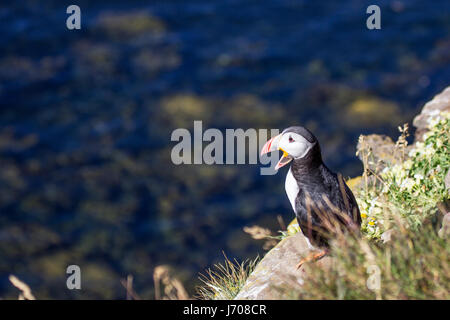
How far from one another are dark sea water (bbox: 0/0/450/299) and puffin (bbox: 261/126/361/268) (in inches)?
169

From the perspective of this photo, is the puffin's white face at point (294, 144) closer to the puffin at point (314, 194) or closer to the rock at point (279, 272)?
the puffin at point (314, 194)

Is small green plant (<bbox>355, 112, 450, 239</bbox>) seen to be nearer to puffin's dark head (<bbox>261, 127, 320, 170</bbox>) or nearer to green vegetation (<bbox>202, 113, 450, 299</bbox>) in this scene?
green vegetation (<bbox>202, 113, 450, 299</bbox>)

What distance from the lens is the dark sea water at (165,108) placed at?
981 centimetres

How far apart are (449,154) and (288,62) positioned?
6747 mm

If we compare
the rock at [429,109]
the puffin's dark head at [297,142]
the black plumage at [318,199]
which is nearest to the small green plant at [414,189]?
the black plumage at [318,199]

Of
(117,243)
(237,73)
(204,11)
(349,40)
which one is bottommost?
(117,243)

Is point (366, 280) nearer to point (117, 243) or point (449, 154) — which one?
point (449, 154)

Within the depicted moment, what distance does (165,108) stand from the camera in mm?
11750

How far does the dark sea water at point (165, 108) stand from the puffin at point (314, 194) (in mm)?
4299

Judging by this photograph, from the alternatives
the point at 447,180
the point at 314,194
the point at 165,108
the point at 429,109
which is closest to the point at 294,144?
the point at 314,194

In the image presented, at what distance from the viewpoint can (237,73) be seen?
40.6 ft

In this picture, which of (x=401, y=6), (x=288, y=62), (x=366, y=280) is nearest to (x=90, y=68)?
(x=288, y=62)

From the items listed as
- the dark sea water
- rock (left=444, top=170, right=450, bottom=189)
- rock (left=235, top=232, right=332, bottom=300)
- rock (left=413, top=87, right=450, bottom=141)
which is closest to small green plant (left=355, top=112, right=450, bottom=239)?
rock (left=444, top=170, right=450, bottom=189)

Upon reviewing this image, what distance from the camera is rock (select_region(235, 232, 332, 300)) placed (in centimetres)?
497
